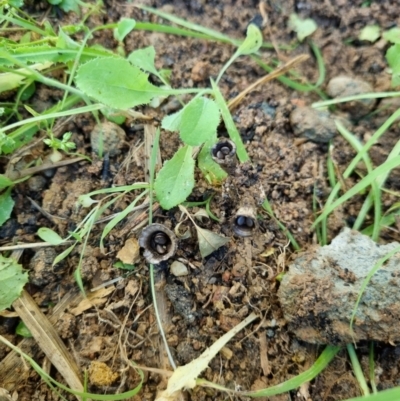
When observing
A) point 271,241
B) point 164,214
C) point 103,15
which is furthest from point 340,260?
point 103,15

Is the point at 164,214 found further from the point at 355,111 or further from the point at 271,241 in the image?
the point at 355,111

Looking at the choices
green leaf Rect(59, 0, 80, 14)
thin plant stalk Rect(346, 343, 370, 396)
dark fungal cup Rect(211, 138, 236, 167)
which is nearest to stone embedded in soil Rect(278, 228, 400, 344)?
thin plant stalk Rect(346, 343, 370, 396)

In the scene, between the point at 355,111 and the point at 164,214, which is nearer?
the point at 164,214

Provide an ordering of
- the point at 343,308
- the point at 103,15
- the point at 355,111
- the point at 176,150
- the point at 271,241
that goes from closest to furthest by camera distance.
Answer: the point at 343,308
the point at 271,241
the point at 176,150
the point at 355,111
the point at 103,15

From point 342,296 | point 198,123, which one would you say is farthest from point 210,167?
point 342,296

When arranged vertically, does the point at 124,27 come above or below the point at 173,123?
above

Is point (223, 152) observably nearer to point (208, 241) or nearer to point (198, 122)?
point (198, 122)
